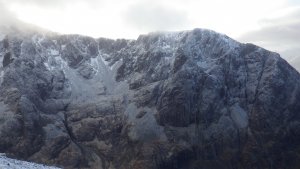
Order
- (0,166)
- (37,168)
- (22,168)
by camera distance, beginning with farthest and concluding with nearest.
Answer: (37,168), (22,168), (0,166)

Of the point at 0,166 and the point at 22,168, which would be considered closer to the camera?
the point at 0,166

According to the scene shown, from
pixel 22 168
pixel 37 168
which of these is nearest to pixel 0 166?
pixel 22 168

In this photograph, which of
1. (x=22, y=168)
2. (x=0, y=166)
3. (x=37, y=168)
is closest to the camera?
(x=0, y=166)

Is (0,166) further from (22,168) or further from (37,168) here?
(37,168)

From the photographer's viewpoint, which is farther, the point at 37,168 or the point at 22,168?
the point at 37,168

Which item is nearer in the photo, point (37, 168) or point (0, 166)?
point (0, 166)
